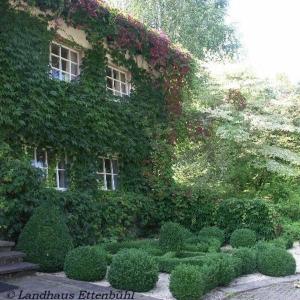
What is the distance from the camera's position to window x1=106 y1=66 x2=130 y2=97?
11652mm

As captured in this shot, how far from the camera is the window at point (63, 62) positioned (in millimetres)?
10117

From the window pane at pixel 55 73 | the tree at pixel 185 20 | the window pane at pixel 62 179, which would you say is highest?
the tree at pixel 185 20

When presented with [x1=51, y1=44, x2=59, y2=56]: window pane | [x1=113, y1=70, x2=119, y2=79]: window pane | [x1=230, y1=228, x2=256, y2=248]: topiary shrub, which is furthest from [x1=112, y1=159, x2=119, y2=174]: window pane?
[x1=230, y1=228, x2=256, y2=248]: topiary shrub

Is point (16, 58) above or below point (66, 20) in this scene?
below

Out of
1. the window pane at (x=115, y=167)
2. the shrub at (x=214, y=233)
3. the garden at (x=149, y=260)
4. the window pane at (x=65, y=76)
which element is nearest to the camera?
the garden at (x=149, y=260)

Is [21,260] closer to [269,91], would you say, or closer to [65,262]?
[65,262]

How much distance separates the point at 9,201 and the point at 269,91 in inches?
465

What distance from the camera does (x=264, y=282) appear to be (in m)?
6.24

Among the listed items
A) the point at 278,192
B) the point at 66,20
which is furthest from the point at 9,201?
the point at 278,192

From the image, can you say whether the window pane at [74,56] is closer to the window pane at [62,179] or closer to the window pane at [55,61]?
the window pane at [55,61]

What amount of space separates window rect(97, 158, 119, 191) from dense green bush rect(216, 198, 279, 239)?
300 cm

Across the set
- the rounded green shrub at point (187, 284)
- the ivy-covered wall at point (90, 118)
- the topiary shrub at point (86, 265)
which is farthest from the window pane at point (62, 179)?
the rounded green shrub at point (187, 284)

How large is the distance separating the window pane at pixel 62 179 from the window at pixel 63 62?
231cm

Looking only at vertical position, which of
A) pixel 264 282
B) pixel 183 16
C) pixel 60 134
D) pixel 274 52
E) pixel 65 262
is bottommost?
pixel 264 282
